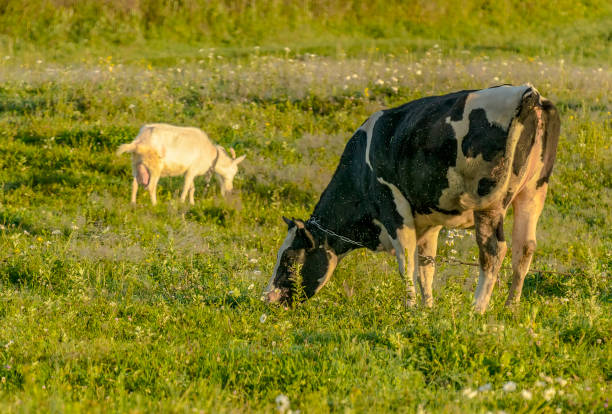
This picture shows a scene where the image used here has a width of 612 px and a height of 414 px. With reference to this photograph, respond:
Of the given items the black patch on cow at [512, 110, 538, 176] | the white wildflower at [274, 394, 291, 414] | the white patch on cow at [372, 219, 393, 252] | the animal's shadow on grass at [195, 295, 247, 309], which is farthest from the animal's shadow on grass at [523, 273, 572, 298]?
the white wildflower at [274, 394, 291, 414]

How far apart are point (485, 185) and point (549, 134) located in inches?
28.4

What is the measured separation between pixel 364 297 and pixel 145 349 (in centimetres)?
259

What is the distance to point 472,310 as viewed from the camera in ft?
17.6

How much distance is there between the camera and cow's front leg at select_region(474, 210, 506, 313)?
19.8 ft

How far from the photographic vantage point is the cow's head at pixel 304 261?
286 inches

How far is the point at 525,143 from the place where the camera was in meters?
5.77

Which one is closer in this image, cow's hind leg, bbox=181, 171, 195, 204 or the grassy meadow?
the grassy meadow

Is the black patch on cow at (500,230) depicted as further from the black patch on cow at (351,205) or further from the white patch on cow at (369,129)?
the white patch on cow at (369,129)

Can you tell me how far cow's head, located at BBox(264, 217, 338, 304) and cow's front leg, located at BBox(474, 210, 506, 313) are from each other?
1.81 meters

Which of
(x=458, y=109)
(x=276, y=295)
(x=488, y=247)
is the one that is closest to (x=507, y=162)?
(x=458, y=109)

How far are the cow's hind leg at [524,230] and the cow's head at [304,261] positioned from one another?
1.94 meters

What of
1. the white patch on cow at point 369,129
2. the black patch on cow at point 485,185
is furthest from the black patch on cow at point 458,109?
the white patch on cow at point 369,129

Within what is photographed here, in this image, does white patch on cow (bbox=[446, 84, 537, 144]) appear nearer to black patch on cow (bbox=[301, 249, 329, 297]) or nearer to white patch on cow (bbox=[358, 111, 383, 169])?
white patch on cow (bbox=[358, 111, 383, 169])

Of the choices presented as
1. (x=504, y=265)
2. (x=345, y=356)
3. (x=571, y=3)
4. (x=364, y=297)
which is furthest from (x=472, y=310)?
(x=571, y=3)
